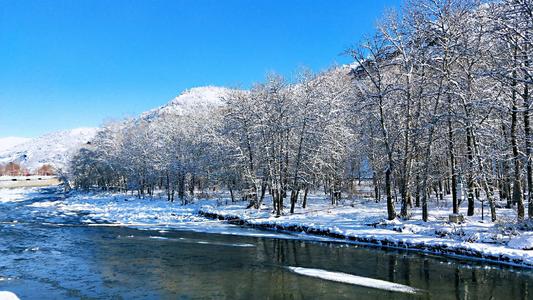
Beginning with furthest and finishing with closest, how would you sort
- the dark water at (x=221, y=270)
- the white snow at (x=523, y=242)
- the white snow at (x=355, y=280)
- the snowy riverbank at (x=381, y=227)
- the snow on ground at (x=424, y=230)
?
the snowy riverbank at (x=381, y=227) → the snow on ground at (x=424, y=230) → the white snow at (x=523, y=242) → the white snow at (x=355, y=280) → the dark water at (x=221, y=270)

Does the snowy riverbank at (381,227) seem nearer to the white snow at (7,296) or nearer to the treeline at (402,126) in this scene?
the treeline at (402,126)

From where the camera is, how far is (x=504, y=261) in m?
17.9

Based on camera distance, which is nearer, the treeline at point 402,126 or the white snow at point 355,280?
the white snow at point 355,280

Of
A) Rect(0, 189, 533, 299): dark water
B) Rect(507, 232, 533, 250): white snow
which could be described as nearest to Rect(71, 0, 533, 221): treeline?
Rect(507, 232, 533, 250): white snow

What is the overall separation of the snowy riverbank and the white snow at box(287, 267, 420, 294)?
641 centimetres

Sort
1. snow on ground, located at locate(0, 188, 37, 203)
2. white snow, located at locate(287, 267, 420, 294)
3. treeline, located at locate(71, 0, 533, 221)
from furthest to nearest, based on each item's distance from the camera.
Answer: snow on ground, located at locate(0, 188, 37, 203) → treeline, located at locate(71, 0, 533, 221) → white snow, located at locate(287, 267, 420, 294)

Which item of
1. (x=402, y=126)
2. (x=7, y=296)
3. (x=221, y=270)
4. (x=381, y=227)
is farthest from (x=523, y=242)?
(x=7, y=296)

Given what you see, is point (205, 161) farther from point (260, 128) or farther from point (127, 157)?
point (127, 157)

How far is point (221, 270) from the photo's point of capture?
17.1 m

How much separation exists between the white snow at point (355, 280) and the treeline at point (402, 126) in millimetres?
9238

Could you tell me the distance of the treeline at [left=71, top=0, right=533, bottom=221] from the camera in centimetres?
2163

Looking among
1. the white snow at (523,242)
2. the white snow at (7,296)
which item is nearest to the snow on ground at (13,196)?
the white snow at (7,296)

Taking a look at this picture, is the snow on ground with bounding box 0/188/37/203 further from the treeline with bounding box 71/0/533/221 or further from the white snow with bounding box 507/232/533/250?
the white snow with bounding box 507/232/533/250

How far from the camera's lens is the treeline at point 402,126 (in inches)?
852
